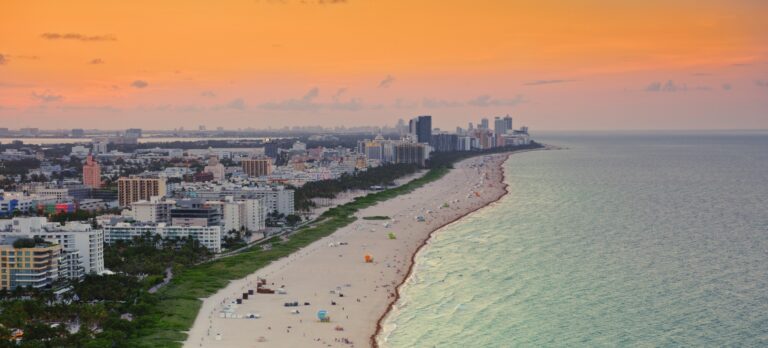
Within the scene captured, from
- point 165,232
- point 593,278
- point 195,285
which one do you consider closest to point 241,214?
point 165,232

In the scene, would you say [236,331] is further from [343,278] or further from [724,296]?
[724,296]

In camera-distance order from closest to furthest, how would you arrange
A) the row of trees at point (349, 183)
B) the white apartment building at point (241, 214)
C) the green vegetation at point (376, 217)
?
the white apartment building at point (241, 214) → the green vegetation at point (376, 217) → the row of trees at point (349, 183)

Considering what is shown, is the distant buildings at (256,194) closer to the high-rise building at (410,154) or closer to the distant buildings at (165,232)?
the distant buildings at (165,232)

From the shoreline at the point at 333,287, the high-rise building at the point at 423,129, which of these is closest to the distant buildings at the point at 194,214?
the shoreline at the point at 333,287

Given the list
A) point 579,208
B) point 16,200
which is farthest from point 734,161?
point 16,200

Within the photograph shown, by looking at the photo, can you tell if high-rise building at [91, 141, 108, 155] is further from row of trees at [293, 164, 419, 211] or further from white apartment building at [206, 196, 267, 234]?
white apartment building at [206, 196, 267, 234]

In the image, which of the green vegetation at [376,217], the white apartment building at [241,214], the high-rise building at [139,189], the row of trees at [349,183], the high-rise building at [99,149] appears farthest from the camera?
the high-rise building at [99,149]
